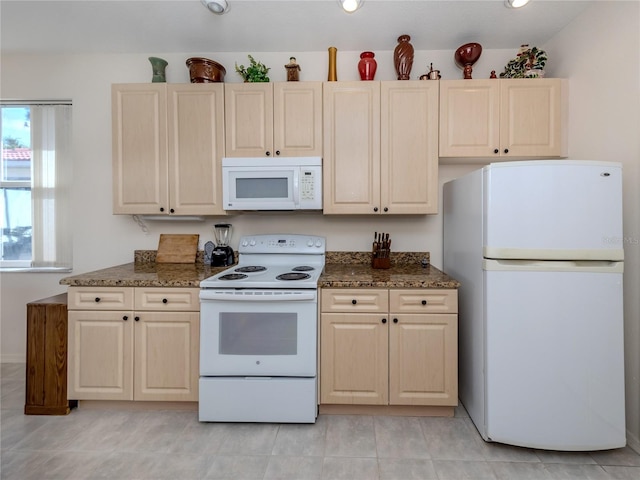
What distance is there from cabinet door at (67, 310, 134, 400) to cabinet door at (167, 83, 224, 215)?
3.00 feet

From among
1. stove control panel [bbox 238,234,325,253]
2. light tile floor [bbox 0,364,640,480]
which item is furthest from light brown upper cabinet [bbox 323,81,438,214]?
light tile floor [bbox 0,364,640,480]

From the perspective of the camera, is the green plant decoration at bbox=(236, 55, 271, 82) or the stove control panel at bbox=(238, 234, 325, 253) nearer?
the green plant decoration at bbox=(236, 55, 271, 82)

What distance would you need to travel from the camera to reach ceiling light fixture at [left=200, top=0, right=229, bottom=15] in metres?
1.96

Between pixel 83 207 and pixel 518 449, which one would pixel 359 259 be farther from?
pixel 83 207

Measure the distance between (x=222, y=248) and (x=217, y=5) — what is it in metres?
1.65

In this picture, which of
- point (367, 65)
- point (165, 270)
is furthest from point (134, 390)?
point (367, 65)

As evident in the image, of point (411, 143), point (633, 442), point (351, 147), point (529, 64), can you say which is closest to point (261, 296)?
point (351, 147)

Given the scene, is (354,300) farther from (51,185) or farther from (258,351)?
(51,185)

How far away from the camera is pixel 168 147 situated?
92.4 inches

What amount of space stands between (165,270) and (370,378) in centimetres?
166

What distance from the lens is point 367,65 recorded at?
2.34 metres

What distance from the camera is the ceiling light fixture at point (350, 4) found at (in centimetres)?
192

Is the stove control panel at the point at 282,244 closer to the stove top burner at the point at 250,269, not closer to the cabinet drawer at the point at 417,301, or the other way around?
the stove top burner at the point at 250,269

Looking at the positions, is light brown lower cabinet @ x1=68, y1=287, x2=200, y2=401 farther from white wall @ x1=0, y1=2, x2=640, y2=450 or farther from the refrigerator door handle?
the refrigerator door handle
